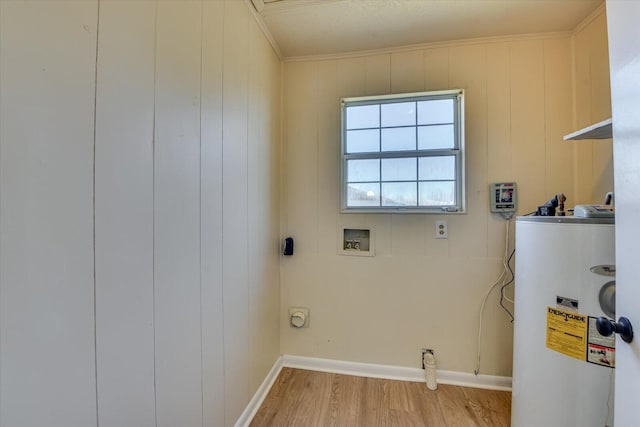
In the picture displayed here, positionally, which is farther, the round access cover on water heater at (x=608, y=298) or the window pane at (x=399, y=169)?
the window pane at (x=399, y=169)

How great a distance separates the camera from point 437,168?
1.93m

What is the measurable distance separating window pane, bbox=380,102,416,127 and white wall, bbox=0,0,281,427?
111 centimetres

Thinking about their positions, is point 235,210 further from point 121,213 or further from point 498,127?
point 498,127

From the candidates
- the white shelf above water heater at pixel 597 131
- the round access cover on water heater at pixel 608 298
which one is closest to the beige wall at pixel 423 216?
the white shelf above water heater at pixel 597 131

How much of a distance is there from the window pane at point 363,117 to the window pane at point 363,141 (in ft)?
0.15

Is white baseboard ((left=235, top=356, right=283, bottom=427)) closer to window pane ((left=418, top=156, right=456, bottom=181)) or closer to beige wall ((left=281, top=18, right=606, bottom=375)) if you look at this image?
beige wall ((left=281, top=18, right=606, bottom=375))

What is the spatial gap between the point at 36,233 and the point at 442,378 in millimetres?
2281

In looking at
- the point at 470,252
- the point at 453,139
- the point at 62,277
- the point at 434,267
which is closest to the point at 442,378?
the point at 434,267

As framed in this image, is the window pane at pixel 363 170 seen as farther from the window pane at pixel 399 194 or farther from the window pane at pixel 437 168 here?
the window pane at pixel 437 168

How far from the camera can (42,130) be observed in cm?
Result: 57

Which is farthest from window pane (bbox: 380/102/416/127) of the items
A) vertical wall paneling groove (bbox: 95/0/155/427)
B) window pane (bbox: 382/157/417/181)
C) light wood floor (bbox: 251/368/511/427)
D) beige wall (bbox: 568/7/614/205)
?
light wood floor (bbox: 251/368/511/427)

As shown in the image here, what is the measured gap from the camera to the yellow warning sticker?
106cm

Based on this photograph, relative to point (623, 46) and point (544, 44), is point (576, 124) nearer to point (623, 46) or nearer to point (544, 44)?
point (544, 44)

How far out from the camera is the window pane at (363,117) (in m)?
2.04
